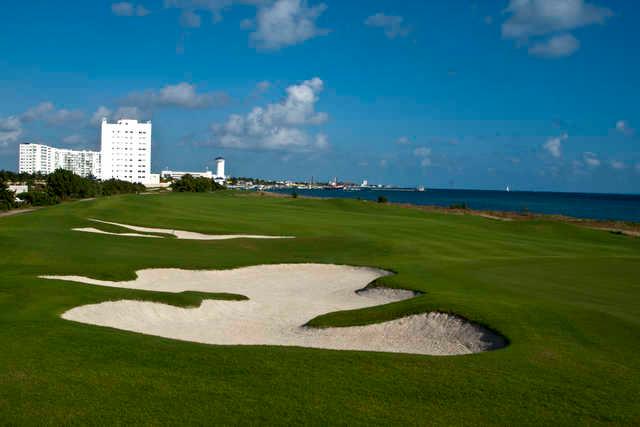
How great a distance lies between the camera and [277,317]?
17891 mm

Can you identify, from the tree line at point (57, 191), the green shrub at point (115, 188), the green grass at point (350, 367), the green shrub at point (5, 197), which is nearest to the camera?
the green grass at point (350, 367)

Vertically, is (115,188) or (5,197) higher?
(115,188)

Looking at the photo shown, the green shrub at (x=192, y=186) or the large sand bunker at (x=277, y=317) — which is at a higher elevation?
the green shrub at (x=192, y=186)

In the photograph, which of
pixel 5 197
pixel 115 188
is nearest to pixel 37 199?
pixel 5 197

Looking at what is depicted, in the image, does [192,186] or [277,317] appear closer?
[277,317]

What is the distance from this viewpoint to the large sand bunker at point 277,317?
14.1m

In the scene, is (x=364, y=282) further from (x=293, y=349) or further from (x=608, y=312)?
(x=293, y=349)

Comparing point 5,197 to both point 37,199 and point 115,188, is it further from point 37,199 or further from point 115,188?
point 115,188

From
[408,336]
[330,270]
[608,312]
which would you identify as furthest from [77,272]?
[608,312]

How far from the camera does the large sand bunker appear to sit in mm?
14094

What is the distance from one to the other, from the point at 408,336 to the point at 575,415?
6.60m

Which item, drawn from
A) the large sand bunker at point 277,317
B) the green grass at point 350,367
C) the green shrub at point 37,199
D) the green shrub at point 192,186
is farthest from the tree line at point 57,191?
the green grass at point 350,367

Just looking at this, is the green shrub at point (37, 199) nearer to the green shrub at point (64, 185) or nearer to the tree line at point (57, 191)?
the tree line at point (57, 191)

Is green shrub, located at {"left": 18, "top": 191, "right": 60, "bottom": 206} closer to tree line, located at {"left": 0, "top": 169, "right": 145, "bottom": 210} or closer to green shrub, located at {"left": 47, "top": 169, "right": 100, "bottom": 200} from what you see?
tree line, located at {"left": 0, "top": 169, "right": 145, "bottom": 210}
